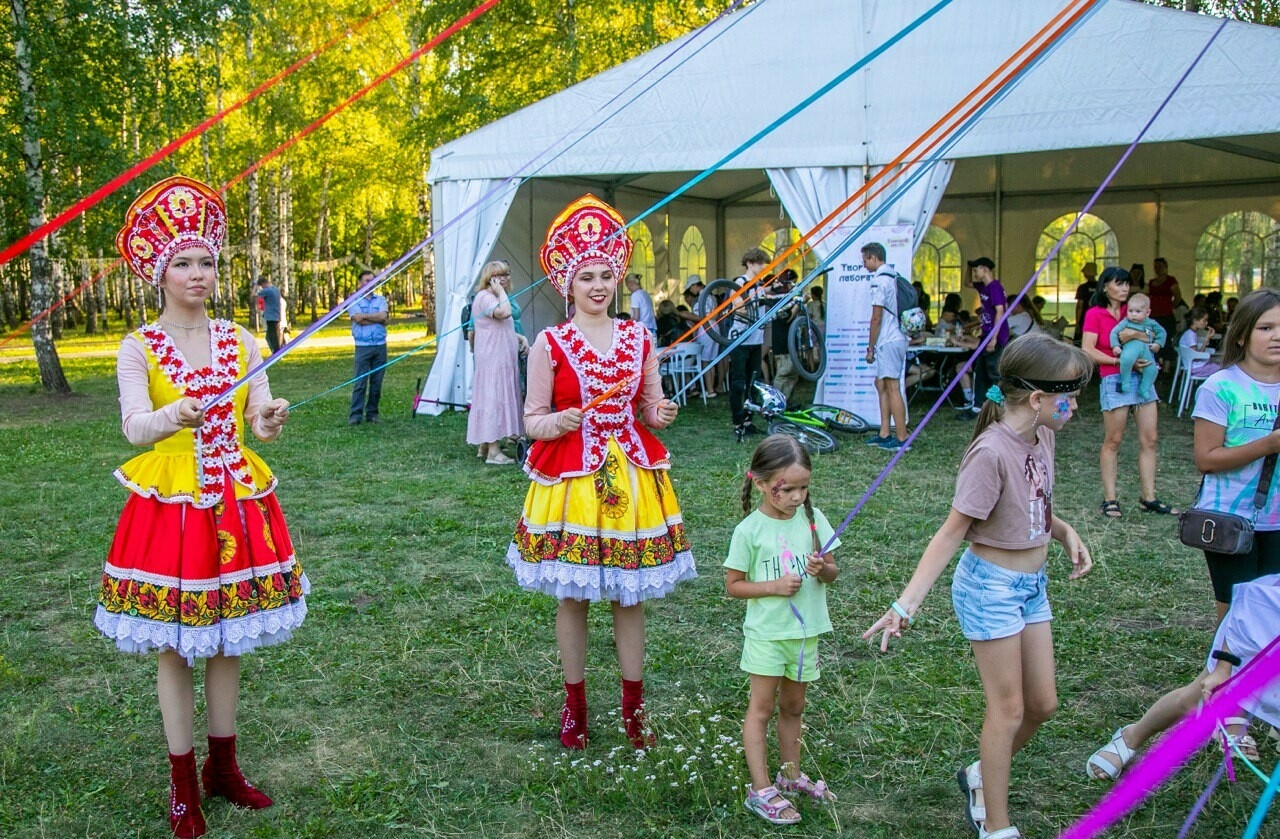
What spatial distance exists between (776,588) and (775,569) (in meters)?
0.09

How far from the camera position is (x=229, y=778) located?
3152 mm

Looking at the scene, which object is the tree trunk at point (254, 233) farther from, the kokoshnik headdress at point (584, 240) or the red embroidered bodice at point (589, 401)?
the red embroidered bodice at point (589, 401)

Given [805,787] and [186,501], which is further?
[805,787]

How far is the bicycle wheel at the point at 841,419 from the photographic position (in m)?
9.95

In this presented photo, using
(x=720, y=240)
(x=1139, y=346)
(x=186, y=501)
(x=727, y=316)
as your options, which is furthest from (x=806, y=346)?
(x=186, y=501)

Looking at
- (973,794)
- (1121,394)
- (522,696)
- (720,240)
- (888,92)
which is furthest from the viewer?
(720,240)

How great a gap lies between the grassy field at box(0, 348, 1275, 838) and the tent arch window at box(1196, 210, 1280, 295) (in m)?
10.6

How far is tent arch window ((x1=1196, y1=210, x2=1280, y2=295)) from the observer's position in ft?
51.2

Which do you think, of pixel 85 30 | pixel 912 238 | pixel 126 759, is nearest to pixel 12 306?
pixel 85 30

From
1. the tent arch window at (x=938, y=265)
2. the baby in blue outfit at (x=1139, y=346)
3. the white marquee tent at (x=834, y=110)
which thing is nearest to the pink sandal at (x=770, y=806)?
the baby in blue outfit at (x=1139, y=346)

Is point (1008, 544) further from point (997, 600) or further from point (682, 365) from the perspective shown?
point (682, 365)

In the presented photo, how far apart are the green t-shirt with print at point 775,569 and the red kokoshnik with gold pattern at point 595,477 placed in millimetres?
483

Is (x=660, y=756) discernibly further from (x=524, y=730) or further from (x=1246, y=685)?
(x=1246, y=685)

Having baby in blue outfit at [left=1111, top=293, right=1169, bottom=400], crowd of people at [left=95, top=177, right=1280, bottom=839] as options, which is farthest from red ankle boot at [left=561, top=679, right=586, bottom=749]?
baby in blue outfit at [left=1111, top=293, right=1169, bottom=400]
